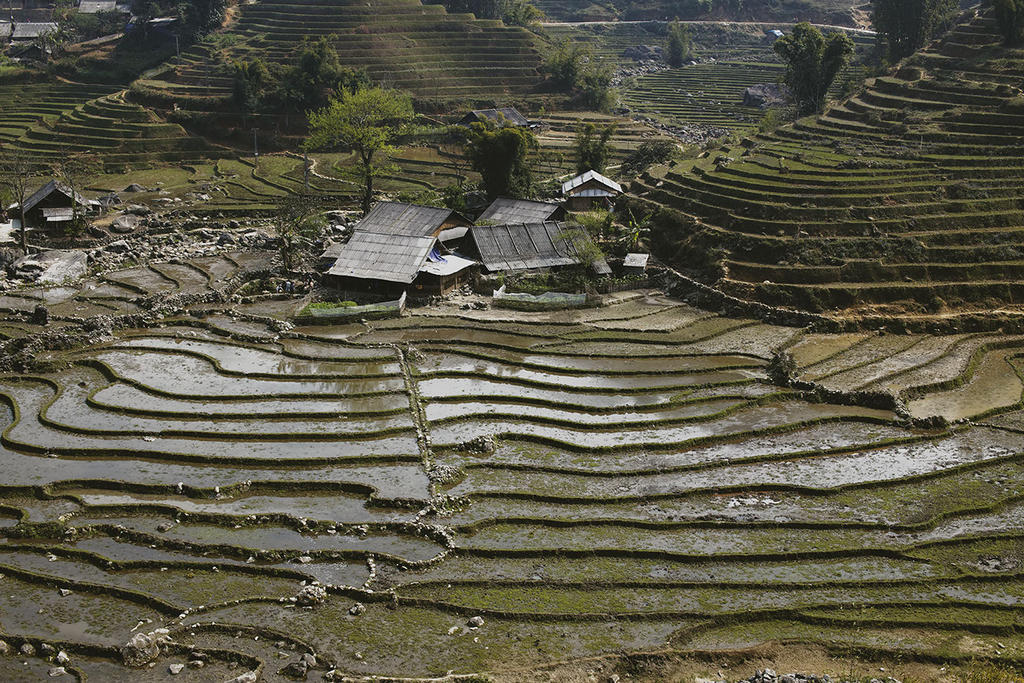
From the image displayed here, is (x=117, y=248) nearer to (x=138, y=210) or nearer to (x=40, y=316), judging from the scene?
(x=138, y=210)

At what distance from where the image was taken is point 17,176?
163 feet

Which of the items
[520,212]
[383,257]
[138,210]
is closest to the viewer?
[383,257]

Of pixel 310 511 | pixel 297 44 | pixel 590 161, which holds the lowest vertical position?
pixel 310 511

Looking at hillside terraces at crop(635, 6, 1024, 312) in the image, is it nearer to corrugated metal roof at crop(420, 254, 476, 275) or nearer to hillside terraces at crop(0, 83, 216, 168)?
corrugated metal roof at crop(420, 254, 476, 275)

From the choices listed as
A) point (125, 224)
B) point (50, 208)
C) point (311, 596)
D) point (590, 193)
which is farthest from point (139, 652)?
point (590, 193)

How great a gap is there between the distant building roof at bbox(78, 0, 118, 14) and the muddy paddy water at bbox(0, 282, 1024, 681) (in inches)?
2691

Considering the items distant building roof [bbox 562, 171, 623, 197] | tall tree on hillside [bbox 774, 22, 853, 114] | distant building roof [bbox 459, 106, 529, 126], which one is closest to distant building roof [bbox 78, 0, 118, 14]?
distant building roof [bbox 459, 106, 529, 126]

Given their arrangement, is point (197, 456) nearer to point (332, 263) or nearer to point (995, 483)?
point (332, 263)

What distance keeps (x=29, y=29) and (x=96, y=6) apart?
9.36m

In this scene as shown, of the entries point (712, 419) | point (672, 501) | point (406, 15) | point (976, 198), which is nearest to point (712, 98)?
point (406, 15)

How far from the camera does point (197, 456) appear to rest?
2691cm

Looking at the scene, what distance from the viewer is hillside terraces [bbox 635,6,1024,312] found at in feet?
132

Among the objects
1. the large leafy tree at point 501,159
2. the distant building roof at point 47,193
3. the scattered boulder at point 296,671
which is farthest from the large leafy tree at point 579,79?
the scattered boulder at point 296,671

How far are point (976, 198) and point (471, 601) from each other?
35433 mm
